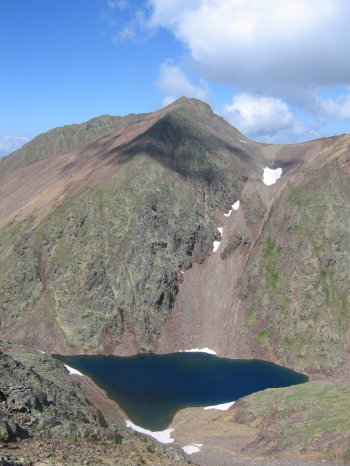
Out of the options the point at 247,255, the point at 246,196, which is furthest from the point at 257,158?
the point at 247,255

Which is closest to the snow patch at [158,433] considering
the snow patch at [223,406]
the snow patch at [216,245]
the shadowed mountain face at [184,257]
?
the snow patch at [223,406]

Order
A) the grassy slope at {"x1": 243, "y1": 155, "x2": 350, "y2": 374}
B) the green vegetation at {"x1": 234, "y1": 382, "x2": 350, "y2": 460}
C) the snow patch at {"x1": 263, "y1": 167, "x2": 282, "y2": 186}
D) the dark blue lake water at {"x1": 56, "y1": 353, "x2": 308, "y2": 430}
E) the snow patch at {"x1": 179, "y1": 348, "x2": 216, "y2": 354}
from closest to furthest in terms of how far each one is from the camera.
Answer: the green vegetation at {"x1": 234, "y1": 382, "x2": 350, "y2": 460} → the dark blue lake water at {"x1": 56, "y1": 353, "x2": 308, "y2": 430} → the grassy slope at {"x1": 243, "y1": 155, "x2": 350, "y2": 374} → the snow patch at {"x1": 179, "y1": 348, "x2": 216, "y2": 354} → the snow patch at {"x1": 263, "y1": 167, "x2": 282, "y2": 186}

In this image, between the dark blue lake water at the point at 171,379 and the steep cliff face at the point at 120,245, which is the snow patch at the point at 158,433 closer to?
the dark blue lake water at the point at 171,379

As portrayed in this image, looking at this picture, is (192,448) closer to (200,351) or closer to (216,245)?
(200,351)

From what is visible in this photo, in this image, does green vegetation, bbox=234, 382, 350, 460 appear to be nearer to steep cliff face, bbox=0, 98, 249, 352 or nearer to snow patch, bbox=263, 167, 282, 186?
steep cliff face, bbox=0, 98, 249, 352

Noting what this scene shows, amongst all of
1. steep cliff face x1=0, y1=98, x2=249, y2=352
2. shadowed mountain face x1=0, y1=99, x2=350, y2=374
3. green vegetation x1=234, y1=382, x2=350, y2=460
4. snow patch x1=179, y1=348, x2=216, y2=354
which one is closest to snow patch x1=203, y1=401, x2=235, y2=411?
green vegetation x1=234, y1=382, x2=350, y2=460

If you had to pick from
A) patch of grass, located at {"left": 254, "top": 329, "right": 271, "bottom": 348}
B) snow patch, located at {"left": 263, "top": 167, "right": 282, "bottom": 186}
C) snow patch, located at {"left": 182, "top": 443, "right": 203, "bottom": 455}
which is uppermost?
snow patch, located at {"left": 263, "top": 167, "right": 282, "bottom": 186}

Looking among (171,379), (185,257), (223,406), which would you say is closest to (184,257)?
(185,257)
